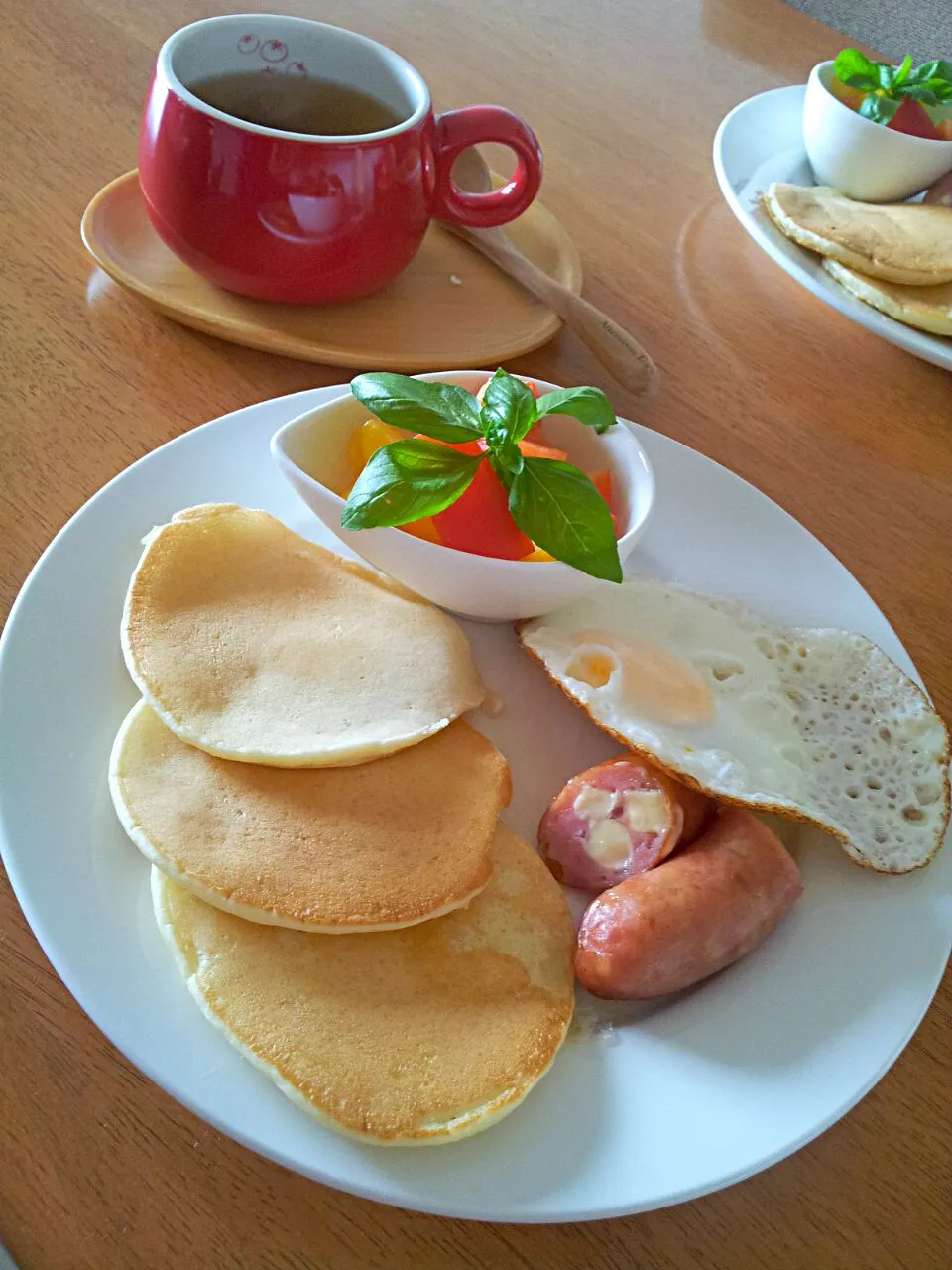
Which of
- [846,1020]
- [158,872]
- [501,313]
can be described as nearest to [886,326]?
[501,313]

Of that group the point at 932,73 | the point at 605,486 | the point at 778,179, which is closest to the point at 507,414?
the point at 605,486

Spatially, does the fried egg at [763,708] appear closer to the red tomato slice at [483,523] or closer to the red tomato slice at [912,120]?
the red tomato slice at [483,523]

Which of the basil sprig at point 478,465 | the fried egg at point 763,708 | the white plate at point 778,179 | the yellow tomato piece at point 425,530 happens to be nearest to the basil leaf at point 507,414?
the basil sprig at point 478,465

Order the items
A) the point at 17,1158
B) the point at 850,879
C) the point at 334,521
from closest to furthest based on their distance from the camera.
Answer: the point at 17,1158
the point at 850,879
the point at 334,521

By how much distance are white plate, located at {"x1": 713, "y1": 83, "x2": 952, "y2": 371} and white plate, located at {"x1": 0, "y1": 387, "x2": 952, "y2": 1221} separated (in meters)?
0.76

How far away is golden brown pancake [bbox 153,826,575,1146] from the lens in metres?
0.77

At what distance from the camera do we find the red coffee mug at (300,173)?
1.21m

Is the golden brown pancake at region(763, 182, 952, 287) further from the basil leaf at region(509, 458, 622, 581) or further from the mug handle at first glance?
the basil leaf at region(509, 458, 622, 581)

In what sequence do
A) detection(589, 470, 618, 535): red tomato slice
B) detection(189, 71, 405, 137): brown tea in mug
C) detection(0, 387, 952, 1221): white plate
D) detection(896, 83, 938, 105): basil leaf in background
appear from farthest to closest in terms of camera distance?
detection(896, 83, 938, 105): basil leaf in background, detection(189, 71, 405, 137): brown tea in mug, detection(589, 470, 618, 535): red tomato slice, detection(0, 387, 952, 1221): white plate

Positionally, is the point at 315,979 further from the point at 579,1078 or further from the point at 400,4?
the point at 400,4

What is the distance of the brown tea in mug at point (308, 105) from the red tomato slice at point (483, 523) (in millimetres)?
577

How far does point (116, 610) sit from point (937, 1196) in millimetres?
899

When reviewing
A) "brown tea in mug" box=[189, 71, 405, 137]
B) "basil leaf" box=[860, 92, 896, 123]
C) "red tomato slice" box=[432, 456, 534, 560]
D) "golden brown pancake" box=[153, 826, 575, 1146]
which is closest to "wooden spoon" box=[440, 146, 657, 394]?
"brown tea in mug" box=[189, 71, 405, 137]

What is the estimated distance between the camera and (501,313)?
1474 mm
